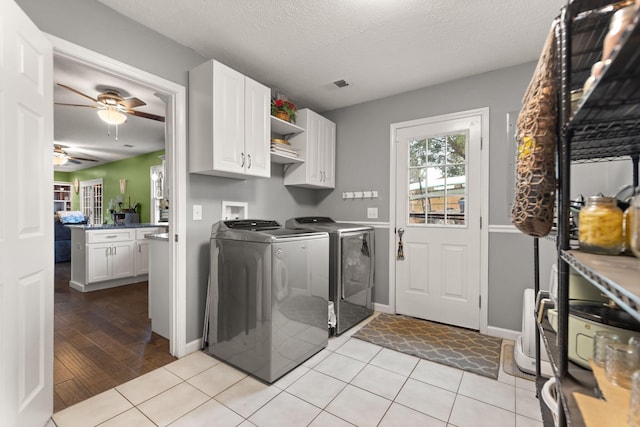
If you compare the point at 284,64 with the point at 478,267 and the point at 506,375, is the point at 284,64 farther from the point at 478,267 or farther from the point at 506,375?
the point at 506,375

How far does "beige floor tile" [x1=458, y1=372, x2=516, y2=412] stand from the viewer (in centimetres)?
179

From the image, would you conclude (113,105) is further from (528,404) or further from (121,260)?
(528,404)

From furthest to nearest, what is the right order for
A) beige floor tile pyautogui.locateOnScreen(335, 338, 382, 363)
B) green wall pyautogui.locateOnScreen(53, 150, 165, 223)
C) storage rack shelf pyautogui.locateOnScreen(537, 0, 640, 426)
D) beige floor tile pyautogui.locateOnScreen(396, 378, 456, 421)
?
1. green wall pyautogui.locateOnScreen(53, 150, 165, 223)
2. beige floor tile pyautogui.locateOnScreen(335, 338, 382, 363)
3. beige floor tile pyautogui.locateOnScreen(396, 378, 456, 421)
4. storage rack shelf pyautogui.locateOnScreen(537, 0, 640, 426)

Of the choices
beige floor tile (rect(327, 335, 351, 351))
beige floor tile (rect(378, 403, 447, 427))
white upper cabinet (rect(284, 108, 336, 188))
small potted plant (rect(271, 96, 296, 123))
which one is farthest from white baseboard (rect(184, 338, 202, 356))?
small potted plant (rect(271, 96, 296, 123))

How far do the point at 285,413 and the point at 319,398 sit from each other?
0.78ft

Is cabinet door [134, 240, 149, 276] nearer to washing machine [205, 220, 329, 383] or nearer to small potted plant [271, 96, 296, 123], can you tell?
washing machine [205, 220, 329, 383]

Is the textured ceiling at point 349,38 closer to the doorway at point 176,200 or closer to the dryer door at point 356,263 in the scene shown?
the doorway at point 176,200

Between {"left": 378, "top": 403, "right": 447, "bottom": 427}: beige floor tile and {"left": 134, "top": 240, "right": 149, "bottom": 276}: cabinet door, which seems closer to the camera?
{"left": 378, "top": 403, "right": 447, "bottom": 427}: beige floor tile

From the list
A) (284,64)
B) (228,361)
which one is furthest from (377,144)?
(228,361)

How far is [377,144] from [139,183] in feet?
19.2

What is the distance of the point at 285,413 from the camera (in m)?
1.69

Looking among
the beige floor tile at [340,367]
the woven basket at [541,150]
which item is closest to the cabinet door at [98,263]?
the beige floor tile at [340,367]

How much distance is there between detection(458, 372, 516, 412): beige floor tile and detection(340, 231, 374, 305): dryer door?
1.18 m

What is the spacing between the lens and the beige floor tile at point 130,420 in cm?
159
